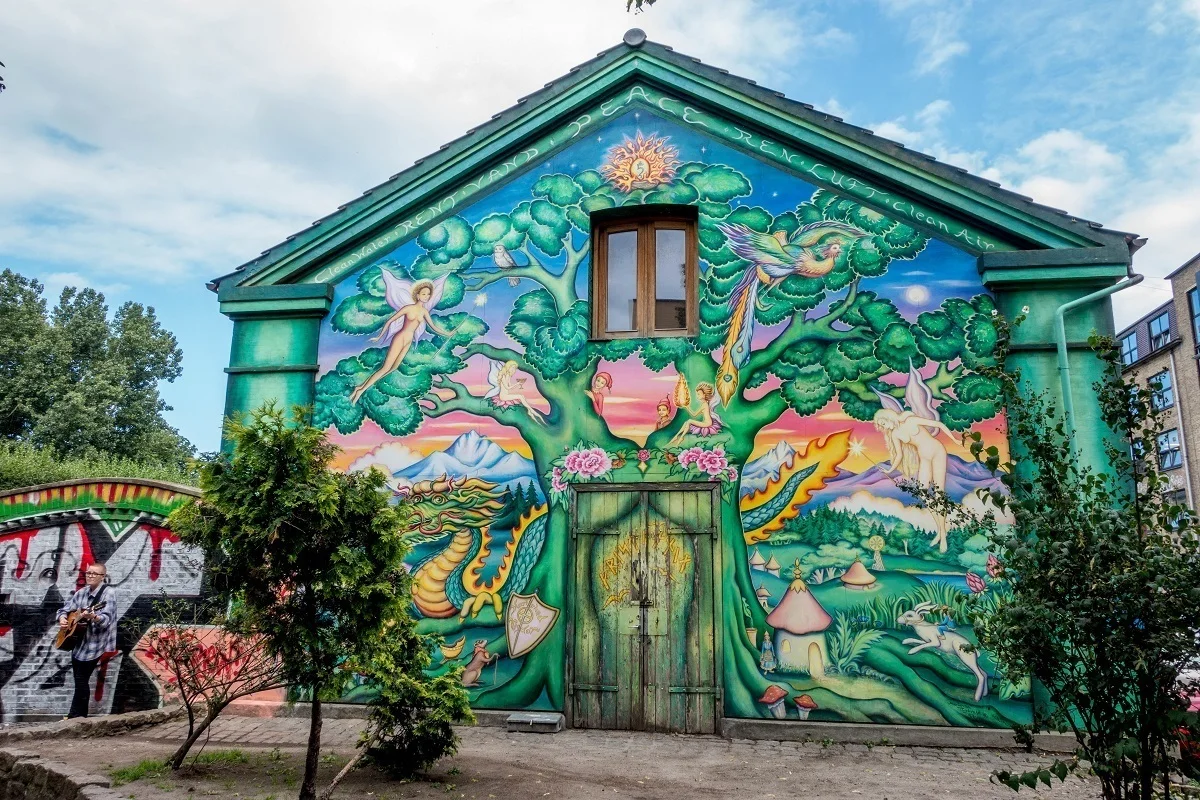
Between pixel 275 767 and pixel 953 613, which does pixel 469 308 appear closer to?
pixel 275 767

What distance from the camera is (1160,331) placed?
35.3m

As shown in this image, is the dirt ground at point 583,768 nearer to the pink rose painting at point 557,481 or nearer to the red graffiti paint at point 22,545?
the pink rose painting at point 557,481

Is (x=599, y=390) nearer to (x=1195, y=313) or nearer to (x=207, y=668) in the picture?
(x=207, y=668)

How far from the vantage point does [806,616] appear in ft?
30.9

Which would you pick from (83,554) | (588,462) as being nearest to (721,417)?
(588,462)

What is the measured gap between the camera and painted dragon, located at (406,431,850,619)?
33.3ft

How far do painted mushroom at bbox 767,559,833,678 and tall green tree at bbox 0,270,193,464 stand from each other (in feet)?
91.7

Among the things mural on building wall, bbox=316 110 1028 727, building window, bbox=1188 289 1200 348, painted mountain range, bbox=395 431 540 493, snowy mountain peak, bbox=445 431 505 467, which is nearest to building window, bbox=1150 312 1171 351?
building window, bbox=1188 289 1200 348

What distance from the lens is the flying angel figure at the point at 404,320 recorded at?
11.1 m

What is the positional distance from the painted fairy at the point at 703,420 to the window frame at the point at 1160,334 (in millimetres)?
31887

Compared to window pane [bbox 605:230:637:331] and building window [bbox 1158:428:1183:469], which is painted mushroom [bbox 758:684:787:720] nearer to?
window pane [bbox 605:230:637:331]

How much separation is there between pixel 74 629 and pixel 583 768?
7.03m

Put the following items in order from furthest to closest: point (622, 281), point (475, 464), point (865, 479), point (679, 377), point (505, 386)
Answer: point (622, 281) → point (505, 386) → point (475, 464) → point (679, 377) → point (865, 479)

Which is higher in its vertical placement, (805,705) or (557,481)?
(557,481)
